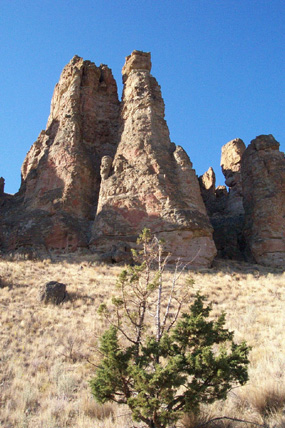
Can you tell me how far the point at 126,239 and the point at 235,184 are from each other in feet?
80.2

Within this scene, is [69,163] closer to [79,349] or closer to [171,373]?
[79,349]

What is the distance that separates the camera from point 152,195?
23953 millimetres

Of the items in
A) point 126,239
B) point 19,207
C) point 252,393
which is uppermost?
point 19,207

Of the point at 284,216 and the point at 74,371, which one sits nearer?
the point at 74,371

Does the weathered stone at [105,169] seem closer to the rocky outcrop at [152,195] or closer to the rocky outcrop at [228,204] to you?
the rocky outcrop at [152,195]

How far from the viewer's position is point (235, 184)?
142 ft

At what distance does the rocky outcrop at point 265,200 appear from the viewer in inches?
1018

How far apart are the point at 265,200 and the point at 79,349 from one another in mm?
21882

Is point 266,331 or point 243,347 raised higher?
point 243,347

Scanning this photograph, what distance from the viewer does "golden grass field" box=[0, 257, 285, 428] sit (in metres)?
6.30

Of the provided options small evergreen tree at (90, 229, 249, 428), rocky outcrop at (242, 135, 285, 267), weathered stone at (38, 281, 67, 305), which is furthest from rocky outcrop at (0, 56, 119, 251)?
small evergreen tree at (90, 229, 249, 428)

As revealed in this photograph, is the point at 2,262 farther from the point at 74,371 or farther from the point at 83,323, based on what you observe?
the point at 74,371

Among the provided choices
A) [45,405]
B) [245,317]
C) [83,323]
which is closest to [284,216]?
[245,317]

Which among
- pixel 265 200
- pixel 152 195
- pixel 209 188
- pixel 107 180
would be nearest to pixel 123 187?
pixel 107 180
